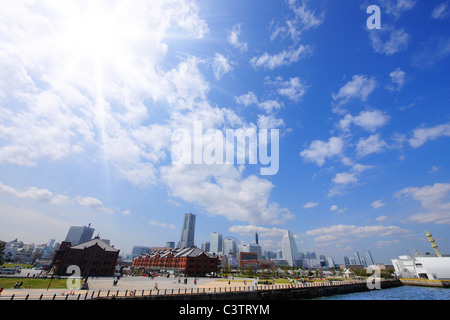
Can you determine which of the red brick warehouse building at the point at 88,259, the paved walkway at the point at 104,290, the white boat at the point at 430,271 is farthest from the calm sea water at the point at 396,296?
the red brick warehouse building at the point at 88,259

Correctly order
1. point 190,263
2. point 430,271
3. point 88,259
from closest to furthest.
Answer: point 88,259
point 190,263
point 430,271

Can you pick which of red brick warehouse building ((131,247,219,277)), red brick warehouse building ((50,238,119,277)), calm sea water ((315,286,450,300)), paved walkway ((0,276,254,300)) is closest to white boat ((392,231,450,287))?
calm sea water ((315,286,450,300))

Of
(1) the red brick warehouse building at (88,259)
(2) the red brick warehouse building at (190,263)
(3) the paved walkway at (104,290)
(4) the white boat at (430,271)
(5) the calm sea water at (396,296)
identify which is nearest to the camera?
(3) the paved walkway at (104,290)

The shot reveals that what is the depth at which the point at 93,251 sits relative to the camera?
63.2 meters

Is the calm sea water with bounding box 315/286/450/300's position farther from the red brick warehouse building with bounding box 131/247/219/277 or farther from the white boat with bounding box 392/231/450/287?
the red brick warehouse building with bounding box 131/247/219/277

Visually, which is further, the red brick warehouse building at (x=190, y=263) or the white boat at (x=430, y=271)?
the white boat at (x=430, y=271)

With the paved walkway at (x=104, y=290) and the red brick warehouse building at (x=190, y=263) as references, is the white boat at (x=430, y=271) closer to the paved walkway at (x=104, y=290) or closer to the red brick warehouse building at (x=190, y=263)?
the red brick warehouse building at (x=190, y=263)

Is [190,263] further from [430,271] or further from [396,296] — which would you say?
[430,271]

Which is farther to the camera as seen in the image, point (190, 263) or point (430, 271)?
point (430, 271)

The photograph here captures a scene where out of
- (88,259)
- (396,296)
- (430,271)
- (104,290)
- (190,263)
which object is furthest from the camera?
(430,271)

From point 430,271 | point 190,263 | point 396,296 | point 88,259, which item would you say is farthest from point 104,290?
point 430,271
